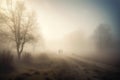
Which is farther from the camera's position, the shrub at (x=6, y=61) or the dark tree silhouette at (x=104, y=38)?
the dark tree silhouette at (x=104, y=38)

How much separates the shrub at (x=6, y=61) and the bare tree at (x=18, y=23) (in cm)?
32

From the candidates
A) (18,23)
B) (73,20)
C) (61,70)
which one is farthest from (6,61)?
(73,20)

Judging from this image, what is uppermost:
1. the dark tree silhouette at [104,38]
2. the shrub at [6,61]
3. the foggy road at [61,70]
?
the dark tree silhouette at [104,38]

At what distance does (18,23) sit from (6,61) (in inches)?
55.8

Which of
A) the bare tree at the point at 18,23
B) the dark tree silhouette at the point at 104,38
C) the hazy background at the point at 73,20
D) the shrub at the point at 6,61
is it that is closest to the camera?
the shrub at the point at 6,61

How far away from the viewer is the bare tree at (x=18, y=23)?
5129mm

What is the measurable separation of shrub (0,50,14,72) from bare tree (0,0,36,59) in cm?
32

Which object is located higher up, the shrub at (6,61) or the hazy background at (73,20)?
the hazy background at (73,20)

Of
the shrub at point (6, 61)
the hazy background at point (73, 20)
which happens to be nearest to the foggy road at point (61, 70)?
the shrub at point (6, 61)

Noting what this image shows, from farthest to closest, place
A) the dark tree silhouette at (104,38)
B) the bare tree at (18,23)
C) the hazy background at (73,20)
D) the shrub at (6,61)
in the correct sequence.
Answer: the dark tree silhouette at (104,38), the hazy background at (73,20), the bare tree at (18,23), the shrub at (6,61)

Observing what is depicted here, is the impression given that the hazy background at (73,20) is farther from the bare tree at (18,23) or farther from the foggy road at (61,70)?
the foggy road at (61,70)

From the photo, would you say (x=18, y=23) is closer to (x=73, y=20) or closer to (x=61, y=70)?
(x=73, y=20)

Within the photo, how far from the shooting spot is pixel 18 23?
5.29 meters

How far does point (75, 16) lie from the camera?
5.76 m
